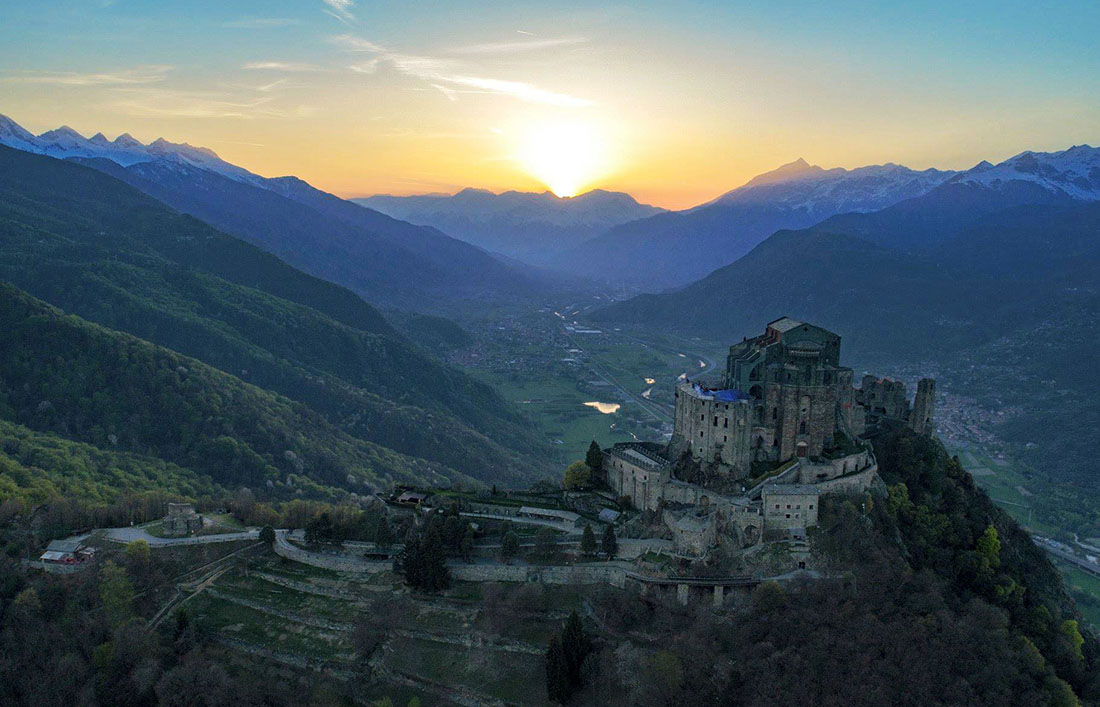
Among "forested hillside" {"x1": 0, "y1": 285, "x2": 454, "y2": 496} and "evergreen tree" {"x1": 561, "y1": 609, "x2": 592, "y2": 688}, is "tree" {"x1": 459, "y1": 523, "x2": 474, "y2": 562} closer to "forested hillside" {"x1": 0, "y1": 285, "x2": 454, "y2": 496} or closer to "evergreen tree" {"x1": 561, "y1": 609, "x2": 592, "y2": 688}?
"evergreen tree" {"x1": 561, "y1": 609, "x2": 592, "y2": 688}

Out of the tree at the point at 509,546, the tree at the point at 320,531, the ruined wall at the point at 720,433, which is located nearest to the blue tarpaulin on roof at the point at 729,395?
the ruined wall at the point at 720,433

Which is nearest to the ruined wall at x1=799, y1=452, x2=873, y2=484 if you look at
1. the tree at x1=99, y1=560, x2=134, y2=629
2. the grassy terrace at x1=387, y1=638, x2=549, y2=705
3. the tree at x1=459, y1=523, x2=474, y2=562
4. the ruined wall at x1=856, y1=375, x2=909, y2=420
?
the ruined wall at x1=856, y1=375, x2=909, y2=420

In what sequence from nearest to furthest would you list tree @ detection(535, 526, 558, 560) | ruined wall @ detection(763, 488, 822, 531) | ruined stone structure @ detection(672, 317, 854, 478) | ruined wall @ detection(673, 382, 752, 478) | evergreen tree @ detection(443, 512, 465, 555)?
ruined wall @ detection(763, 488, 822, 531)
tree @ detection(535, 526, 558, 560)
evergreen tree @ detection(443, 512, 465, 555)
ruined wall @ detection(673, 382, 752, 478)
ruined stone structure @ detection(672, 317, 854, 478)

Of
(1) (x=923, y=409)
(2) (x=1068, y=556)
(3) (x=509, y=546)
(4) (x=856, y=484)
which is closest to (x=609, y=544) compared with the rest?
(3) (x=509, y=546)

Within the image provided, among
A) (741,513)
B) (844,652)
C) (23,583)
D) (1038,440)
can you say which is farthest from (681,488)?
(1038,440)

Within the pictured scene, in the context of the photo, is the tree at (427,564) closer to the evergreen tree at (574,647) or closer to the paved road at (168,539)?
the evergreen tree at (574,647)

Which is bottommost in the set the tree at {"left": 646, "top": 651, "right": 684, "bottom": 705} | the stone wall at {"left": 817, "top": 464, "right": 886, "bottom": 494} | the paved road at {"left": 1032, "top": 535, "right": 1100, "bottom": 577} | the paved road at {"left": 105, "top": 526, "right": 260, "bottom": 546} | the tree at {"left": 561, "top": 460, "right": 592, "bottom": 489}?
the paved road at {"left": 1032, "top": 535, "right": 1100, "bottom": 577}
